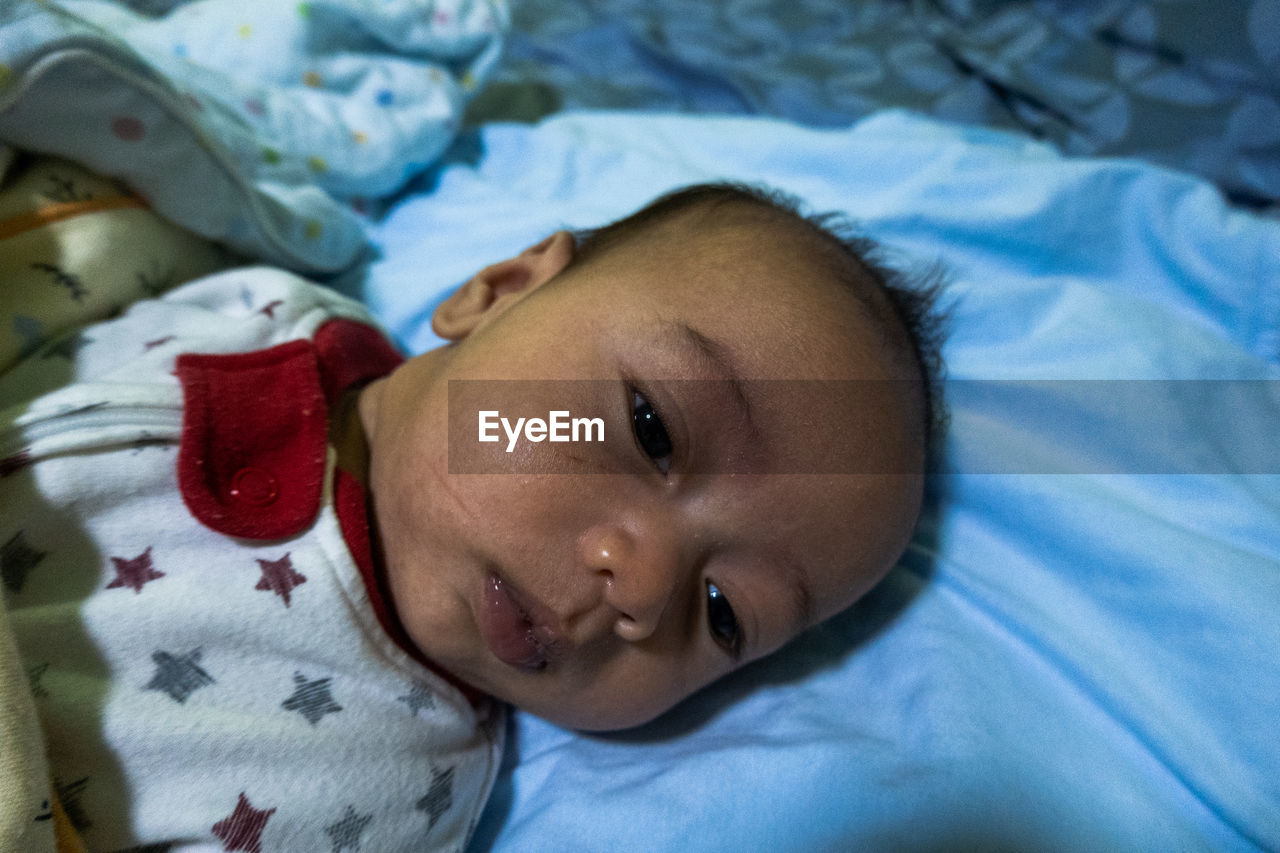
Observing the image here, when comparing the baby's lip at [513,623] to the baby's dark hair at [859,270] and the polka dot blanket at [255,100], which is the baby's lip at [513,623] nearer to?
the baby's dark hair at [859,270]

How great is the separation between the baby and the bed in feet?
0.50

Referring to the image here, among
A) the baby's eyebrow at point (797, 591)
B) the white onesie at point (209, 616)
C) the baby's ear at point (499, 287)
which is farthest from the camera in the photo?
the baby's ear at point (499, 287)

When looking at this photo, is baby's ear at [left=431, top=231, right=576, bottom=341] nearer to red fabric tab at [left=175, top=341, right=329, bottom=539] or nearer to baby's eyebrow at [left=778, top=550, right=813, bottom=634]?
red fabric tab at [left=175, top=341, right=329, bottom=539]

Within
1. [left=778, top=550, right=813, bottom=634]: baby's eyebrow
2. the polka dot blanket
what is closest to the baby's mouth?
[left=778, top=550, right=813, bottom=634]: baby's eyebrow

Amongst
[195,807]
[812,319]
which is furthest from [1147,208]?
[195,807]

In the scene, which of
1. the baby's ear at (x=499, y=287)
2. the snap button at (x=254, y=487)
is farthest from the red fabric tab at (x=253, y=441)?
the baby's ear at (x=499, y=287)

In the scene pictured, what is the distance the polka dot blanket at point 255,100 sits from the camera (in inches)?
32.9

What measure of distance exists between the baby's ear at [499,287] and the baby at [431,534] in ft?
0.12

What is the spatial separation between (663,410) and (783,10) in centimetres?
151

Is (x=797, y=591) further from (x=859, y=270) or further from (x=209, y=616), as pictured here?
(x=209, y=616)

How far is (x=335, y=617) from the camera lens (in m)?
0.75

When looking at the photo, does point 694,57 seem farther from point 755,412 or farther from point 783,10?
point 755,412

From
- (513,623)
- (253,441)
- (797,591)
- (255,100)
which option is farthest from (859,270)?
(255,100)

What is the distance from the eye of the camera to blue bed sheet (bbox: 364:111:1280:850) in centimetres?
79
